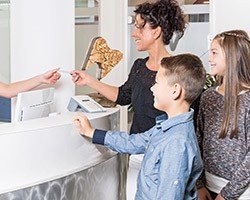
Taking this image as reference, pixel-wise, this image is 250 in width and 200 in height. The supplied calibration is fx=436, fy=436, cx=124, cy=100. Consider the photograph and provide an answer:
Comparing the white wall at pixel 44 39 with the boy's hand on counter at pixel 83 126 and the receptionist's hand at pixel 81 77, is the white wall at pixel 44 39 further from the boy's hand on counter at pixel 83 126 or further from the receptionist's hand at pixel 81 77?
the boy's hand on counter at pixel 83 126

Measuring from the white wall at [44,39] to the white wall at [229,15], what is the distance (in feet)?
7.31

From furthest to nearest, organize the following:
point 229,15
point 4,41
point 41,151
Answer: point 4,41 < point 229,15 < point 41,151

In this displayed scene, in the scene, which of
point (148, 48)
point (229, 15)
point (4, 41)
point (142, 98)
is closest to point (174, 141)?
point (142, 98)

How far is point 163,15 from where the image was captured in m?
2.07

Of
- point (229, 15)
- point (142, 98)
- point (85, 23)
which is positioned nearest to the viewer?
point (142, 98)

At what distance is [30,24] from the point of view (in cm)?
232

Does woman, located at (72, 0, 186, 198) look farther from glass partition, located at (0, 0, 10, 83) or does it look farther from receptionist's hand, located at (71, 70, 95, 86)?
glass partition, located at (0, 0, 10, 83)

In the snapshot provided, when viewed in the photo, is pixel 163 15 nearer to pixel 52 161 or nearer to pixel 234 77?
pixel 234 77

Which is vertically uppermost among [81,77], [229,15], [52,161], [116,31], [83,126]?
[229,15]

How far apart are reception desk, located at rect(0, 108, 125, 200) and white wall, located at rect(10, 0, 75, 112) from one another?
19.8 inches

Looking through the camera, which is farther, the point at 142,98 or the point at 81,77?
the point at 81,77

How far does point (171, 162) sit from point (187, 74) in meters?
0.33

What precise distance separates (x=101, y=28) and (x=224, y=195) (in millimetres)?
3460

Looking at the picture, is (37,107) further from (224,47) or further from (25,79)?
(224,47)
